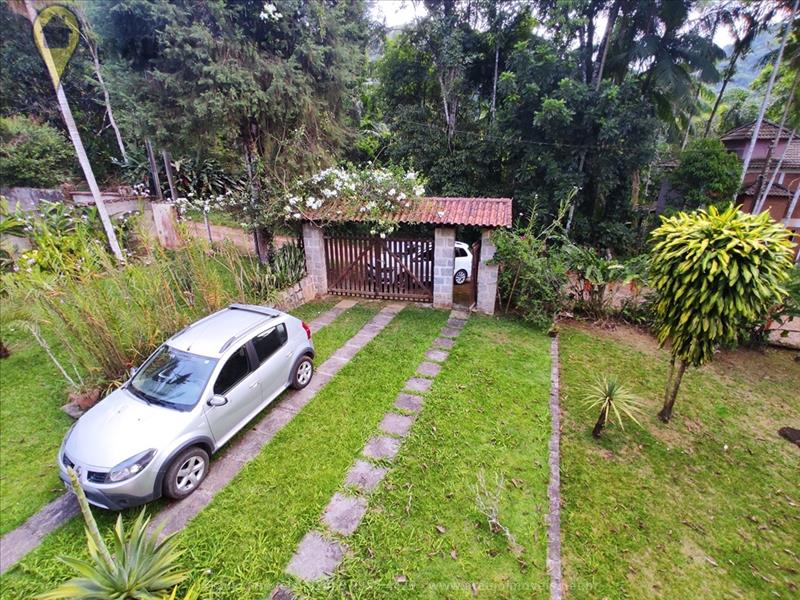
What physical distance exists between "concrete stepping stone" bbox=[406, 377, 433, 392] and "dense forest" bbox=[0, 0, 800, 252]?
611 centimetres

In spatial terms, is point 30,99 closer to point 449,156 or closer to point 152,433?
point 449,156

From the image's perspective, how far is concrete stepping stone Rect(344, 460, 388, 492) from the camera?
4605 millimetres

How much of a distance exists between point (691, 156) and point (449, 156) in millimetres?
9644

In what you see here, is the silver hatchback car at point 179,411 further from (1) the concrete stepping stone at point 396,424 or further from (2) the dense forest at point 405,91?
(2) the dense forest at point 405,91

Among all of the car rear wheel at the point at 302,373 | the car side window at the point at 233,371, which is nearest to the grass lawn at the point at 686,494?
the car rear wheel at the point at 302,373

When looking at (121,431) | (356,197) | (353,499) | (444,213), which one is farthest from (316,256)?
(353,499)

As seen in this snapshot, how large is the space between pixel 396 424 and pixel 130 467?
3356 millimetres

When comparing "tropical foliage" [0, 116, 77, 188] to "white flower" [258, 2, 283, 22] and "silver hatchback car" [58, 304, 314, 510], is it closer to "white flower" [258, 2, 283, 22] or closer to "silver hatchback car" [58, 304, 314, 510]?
"white flower" [258, 2, 283, 22]

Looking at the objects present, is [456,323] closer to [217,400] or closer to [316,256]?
[316,256]

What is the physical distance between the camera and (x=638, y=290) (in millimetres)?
9602

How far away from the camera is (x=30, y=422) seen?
19.2 ft

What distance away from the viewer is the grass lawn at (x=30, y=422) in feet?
15.0

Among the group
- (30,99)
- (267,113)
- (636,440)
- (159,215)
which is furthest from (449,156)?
(30,99)

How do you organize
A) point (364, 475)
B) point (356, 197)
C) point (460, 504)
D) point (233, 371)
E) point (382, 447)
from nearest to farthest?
point (460, 504), point (364, 475), point (233, 371), point (382, 447), point (356, 197)
